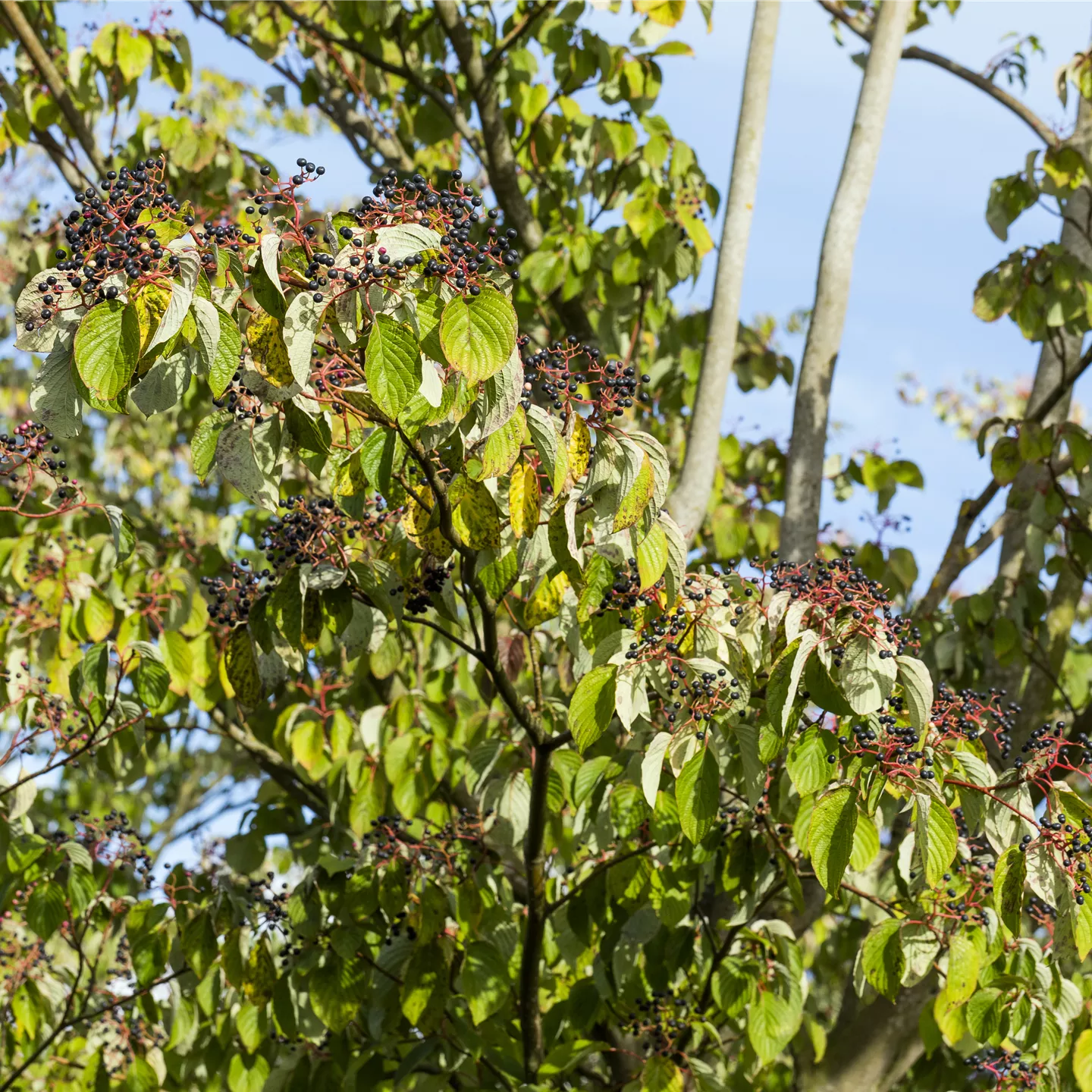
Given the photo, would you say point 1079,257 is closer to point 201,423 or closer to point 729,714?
point 729,714

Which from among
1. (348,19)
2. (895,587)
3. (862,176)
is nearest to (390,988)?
(895,587)

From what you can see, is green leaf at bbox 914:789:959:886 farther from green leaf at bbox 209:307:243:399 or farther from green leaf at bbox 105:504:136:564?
green leaf at bbox 105:504:136:564

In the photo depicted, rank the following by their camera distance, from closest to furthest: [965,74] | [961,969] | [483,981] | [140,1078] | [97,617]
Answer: [961,969] → [483,981] → [140,1078] → [97,617] → [965,74]

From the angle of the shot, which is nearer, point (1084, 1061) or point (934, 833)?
point (934, 833)

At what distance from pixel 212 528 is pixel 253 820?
363 cm

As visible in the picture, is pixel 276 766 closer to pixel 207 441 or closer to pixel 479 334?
pixel 207 441

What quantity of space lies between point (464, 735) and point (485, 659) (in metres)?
1.53

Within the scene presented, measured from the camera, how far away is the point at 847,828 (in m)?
2.00

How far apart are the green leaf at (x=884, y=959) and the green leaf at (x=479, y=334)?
4.79 feet

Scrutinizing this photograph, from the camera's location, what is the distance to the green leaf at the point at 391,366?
168cm

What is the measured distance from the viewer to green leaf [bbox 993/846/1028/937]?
2059 millimetres

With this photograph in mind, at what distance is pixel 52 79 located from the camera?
163 inches

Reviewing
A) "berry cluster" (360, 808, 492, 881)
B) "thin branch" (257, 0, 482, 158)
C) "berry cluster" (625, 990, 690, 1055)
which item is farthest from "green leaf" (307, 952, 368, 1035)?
"thin branch" (257, 0, 482, 158)

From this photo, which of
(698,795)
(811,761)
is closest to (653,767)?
→ (698,795)
